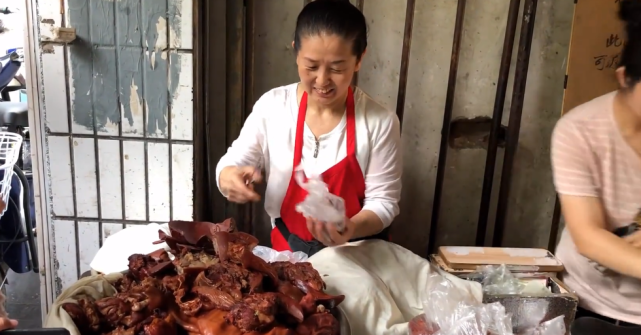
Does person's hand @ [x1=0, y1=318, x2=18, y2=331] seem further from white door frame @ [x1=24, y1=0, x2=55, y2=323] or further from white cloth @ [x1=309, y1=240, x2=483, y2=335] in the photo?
white door frame @ [x1=24, y1=0, x2=55, y2=323]

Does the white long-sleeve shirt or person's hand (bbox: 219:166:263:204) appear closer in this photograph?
person's hand (bbox: 219:166:263:204)

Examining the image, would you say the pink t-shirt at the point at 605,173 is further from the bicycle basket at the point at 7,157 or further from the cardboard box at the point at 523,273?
the bicycle basket at the point at 7,157

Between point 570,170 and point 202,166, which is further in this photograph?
point 202,166

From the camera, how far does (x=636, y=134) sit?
1220 mm

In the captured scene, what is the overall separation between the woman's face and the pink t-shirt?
52 cm

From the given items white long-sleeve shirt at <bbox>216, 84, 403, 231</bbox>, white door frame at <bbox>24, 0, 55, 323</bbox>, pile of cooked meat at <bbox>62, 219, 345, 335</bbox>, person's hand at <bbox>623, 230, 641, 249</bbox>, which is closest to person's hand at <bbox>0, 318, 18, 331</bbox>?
pile of cooked meat at <bbox>62, 219, 345, 335</bbox>

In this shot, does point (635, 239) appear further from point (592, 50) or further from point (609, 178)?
point (592, 50)

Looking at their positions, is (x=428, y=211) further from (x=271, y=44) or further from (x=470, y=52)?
(x=271, y=44)

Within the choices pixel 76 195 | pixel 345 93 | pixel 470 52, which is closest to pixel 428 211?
pixel 470 52

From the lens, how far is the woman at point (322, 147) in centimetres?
132

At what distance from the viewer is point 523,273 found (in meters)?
1.40

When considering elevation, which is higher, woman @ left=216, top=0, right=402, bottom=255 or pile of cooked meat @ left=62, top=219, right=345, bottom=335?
woman @ left=216, top=0, right=402, bottom=255

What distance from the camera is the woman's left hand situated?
45.9 inches

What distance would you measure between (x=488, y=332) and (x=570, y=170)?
1.44 feet
